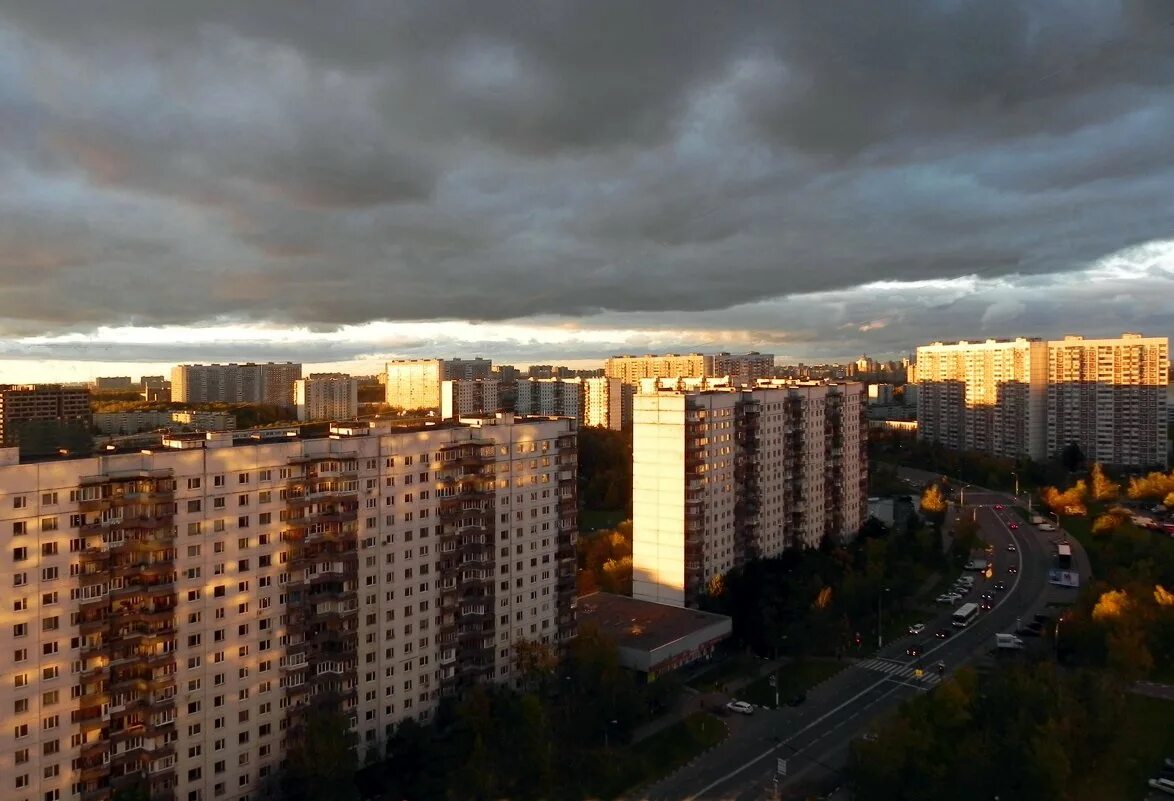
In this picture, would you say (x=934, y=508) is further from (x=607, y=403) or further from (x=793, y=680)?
(x=607, y=403)

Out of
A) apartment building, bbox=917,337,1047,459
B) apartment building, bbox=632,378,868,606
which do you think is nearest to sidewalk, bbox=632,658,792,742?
apartment building, bbox=632,378,868,606

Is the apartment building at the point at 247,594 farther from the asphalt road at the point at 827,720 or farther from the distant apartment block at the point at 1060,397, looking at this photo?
the distant apartment block at the point at 1060,397

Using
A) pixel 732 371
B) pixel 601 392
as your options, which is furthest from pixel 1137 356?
pixel 601 392

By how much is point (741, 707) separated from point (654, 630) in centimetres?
418

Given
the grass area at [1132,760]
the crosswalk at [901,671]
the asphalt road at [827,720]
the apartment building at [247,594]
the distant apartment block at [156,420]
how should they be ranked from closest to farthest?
the apartment building at [247,594] → the grass area at [1132,760] → the asphalt road at [827,720] → the crosswalk at [901,671] → the distant apartment block at [156,420]

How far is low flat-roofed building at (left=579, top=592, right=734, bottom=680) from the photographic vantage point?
2617 centimetres

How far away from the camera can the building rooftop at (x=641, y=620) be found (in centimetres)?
2716

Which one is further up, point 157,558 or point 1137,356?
point 1137,356

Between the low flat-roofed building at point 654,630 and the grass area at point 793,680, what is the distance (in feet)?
7.16

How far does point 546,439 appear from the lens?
25625 millimetres

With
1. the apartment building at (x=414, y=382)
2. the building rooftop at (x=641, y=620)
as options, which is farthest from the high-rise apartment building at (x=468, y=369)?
the building rooftop at (x=641, y=620)

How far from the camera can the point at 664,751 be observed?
864 inches

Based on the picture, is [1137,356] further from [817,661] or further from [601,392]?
[817,661]

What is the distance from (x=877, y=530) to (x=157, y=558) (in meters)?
35.5
